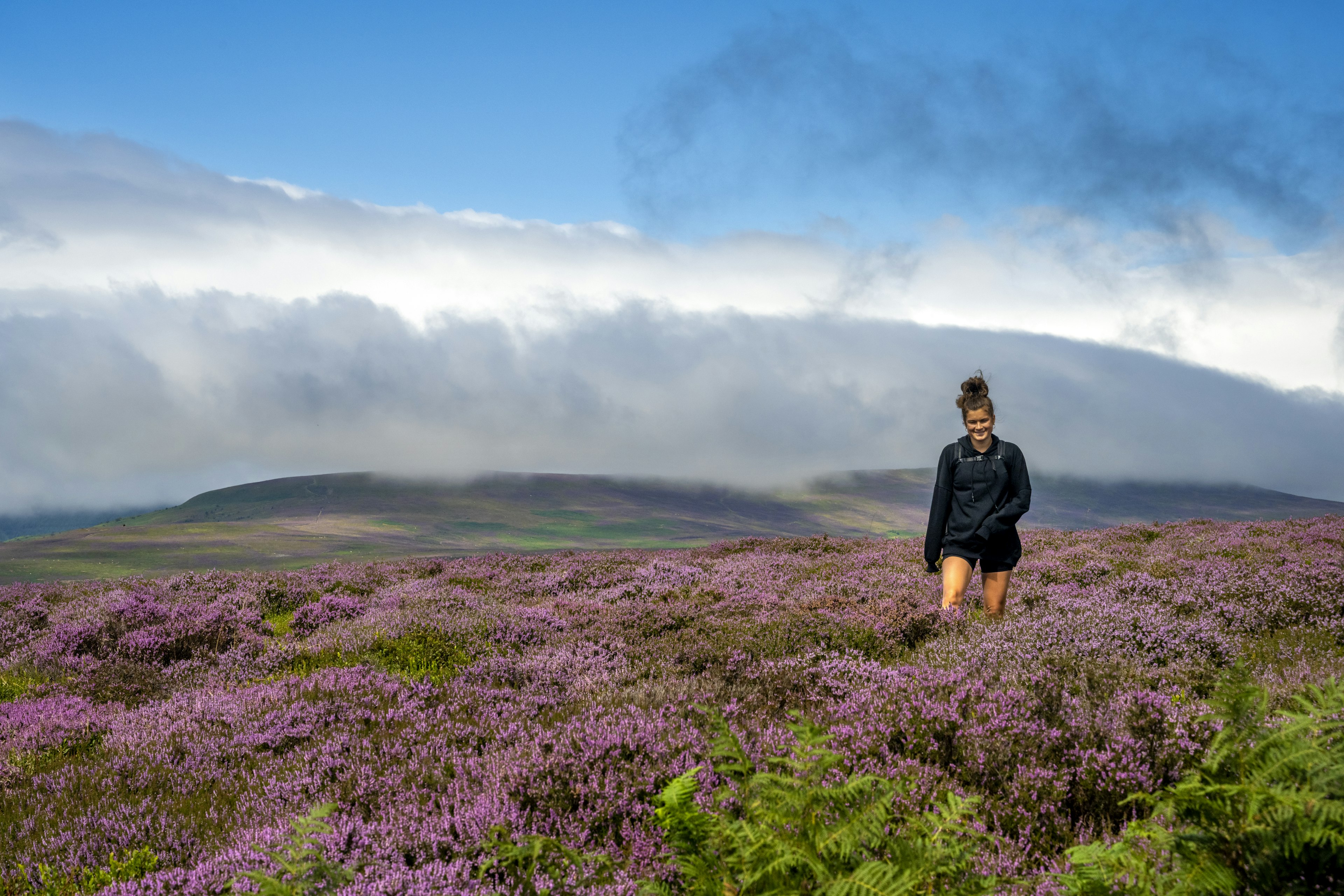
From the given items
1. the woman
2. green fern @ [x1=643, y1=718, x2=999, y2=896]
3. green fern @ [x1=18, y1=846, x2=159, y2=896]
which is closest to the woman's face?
the woman

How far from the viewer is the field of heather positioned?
354 cm

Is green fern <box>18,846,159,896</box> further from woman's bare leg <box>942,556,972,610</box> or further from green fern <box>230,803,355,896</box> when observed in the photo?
woman's bare leg <box>942,556,972,610</box>

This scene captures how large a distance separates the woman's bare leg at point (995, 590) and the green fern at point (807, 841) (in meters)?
5.17

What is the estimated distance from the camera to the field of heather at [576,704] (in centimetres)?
354

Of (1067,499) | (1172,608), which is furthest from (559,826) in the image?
(1067,499)

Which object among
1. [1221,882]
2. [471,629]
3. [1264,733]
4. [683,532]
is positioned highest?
[1264,733]

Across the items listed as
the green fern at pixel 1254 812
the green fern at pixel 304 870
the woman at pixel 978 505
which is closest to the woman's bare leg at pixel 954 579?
the woman at pixel 978 505

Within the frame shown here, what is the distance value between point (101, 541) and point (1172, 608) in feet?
90.4

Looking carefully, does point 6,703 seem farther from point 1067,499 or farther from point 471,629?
point 1067,499

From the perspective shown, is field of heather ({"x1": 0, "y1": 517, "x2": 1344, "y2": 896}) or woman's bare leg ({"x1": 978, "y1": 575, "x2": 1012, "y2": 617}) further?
woman's bare leg ({"x1": 978, "y1": 575, "x2": 1012, "y2": 617})

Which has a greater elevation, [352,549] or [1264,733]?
[1264,733]

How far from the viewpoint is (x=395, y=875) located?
9.66 ft

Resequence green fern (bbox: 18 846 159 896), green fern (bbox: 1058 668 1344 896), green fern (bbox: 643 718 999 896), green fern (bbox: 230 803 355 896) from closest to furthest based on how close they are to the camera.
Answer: green fern (bbox: 1058 668 1344 896) → green fern (bbox: 643 718 999 896) → green fern (bbox: 230 803 355 896) → green fern (bbox: 18 846 159 896)

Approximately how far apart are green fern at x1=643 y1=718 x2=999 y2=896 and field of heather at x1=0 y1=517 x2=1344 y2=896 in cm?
36
